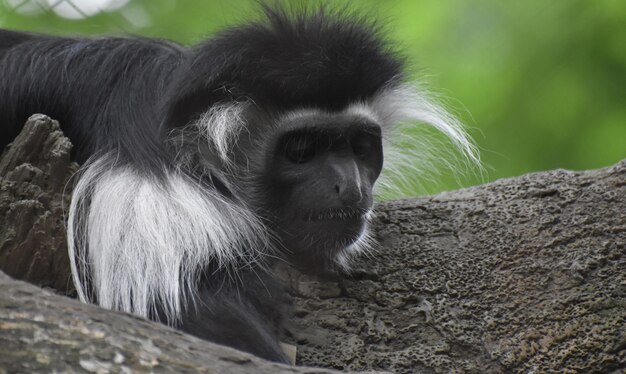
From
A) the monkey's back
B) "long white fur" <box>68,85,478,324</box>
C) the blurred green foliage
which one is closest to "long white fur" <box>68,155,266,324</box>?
"long white fur" <box>68,85,478,324</box>

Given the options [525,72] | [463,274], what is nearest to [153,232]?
[463,274]

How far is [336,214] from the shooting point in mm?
2473

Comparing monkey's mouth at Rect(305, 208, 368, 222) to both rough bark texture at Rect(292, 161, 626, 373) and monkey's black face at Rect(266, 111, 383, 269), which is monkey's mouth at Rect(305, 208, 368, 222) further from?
rough bark texture at Rect(292, 161, 626, 373)

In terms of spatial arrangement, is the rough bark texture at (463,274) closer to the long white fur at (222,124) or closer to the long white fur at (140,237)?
the long white fur at (140,237)

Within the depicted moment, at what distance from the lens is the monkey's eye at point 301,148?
251cm

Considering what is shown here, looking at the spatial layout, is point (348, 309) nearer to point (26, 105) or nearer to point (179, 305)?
point (179, 305)

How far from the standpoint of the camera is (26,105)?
255 cm

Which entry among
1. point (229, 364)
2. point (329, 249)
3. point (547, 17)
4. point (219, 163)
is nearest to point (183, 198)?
point (219, 163)

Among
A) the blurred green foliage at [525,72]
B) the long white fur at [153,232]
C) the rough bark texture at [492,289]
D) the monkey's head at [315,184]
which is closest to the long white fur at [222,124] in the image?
the long white fur at [153,232]

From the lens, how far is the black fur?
2.34m

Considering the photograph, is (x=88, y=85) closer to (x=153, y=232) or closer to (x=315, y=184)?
(x=153, y=232)

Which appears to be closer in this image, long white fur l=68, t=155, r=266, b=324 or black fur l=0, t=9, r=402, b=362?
long white fur l=68, t=155, r=266, b=324

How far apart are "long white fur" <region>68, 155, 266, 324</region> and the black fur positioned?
1.9 inches

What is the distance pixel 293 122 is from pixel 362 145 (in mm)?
225
